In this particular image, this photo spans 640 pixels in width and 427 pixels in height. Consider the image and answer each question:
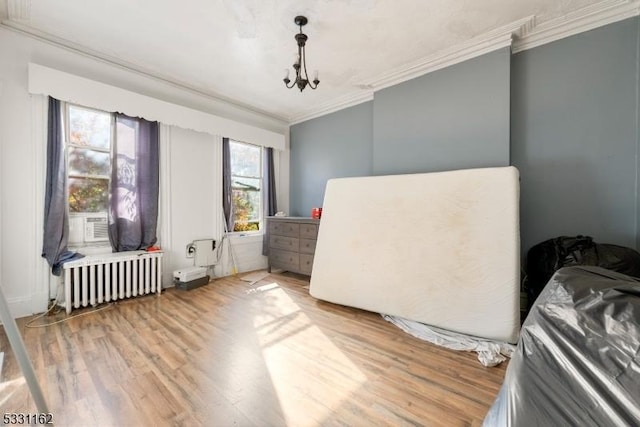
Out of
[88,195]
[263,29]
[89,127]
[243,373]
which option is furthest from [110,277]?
[263,29]

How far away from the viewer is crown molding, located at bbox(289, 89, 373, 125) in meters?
3.77

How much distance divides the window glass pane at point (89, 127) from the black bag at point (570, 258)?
469cm

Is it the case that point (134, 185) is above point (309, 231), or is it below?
above

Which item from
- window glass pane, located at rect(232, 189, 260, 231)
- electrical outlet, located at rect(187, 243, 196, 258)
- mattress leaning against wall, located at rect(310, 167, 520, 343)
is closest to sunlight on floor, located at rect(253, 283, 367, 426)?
mattress leaning against wall, located at rect(310, 167, 520, 343)

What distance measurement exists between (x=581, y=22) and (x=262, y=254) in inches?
187

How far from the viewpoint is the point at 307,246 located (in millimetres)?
3738

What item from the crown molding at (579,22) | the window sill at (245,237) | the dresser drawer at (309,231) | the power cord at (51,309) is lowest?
the power cord at (51,309)

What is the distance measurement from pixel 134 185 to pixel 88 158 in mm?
496

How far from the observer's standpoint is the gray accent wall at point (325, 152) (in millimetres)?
3865

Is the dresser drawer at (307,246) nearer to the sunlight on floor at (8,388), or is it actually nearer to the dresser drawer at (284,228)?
A: the dresser drawer at (284,228)

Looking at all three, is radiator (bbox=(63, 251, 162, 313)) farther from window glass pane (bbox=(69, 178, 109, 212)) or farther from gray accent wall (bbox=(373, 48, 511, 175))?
gray accent wall (bbox=(373, 48, 511, 175))

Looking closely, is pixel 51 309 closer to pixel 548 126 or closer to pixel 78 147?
pixel 78 147

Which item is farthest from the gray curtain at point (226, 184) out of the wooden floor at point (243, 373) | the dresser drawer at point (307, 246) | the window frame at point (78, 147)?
the wooden floor at point (243, 373)

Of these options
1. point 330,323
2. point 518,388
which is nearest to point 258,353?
point 330,323
